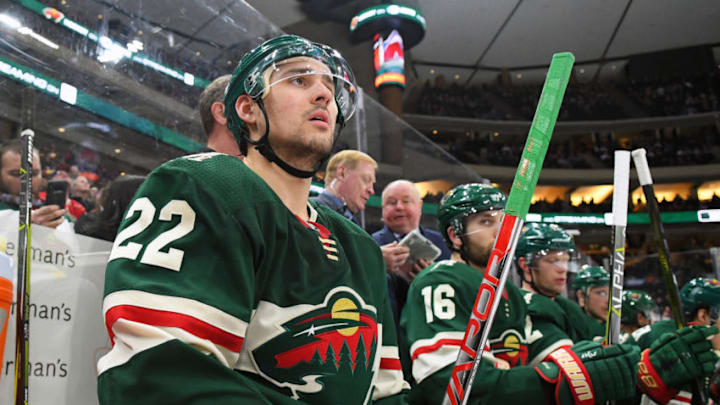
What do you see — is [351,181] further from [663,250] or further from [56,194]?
[56,194]

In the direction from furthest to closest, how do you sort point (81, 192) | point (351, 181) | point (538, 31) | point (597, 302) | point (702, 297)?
point (538, 31) → point (597, 302) → point (702, 297) → point (351, 181) → point (81, 192)

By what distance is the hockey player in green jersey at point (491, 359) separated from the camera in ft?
5.98

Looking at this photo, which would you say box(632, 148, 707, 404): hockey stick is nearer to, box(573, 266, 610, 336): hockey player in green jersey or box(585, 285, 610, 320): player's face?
box(573, 266, 610, 336): hockey player in green jersey

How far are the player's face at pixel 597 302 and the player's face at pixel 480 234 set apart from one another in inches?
82.7

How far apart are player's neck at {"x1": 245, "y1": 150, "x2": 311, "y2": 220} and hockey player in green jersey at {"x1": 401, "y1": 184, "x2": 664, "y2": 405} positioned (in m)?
0.76

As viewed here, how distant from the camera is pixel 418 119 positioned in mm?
18891

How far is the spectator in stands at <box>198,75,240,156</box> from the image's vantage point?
207cm

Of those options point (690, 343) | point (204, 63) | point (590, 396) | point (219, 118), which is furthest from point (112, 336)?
point (204, 63)

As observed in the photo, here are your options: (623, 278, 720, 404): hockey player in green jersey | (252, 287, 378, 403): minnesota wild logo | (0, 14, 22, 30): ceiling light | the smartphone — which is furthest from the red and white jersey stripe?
(623, 278, 720, 404): hockey player in green jersey

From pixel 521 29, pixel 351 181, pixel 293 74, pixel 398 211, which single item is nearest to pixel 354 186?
pixel 351 181

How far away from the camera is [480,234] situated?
2.29 metres

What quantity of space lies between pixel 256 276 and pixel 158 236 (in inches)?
7.3

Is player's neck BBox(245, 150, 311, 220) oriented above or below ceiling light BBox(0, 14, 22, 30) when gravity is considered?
below

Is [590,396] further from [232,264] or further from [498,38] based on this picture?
[498,38]
